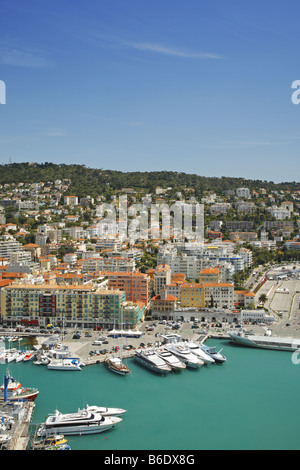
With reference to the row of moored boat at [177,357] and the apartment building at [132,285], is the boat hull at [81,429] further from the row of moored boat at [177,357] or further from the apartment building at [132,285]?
the apartment building at [132,285]

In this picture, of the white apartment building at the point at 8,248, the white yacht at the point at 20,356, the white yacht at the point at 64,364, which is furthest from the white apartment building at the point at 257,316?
the white apartment building at the point at 8,248

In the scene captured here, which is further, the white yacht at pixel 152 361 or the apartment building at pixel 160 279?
the apartment building at pixel 160 279

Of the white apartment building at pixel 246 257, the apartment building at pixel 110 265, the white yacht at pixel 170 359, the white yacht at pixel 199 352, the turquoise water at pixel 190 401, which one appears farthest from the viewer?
the white apartment building at pixel 246 257

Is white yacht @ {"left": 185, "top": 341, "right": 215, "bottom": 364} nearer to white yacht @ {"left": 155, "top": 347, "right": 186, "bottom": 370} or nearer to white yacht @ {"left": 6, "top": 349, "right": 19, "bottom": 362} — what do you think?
white yacht @ {"left": 155, "top": 347, "right": 186, "bottom": 370}

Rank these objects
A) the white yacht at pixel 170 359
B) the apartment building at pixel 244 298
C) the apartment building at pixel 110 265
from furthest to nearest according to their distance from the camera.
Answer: the apartment building at pixel 110 265 → the apartment building at pixel 244 298 → the white yacht at pixel 170 359

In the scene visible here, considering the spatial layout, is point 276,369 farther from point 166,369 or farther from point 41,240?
point 41,240

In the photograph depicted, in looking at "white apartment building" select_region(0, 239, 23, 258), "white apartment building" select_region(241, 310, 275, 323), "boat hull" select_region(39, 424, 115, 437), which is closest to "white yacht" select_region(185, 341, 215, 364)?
"white apartment building" select_region(241, 310, 275, 323)

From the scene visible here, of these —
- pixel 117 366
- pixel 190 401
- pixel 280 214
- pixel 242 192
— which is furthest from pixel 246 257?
pixel 242 192
